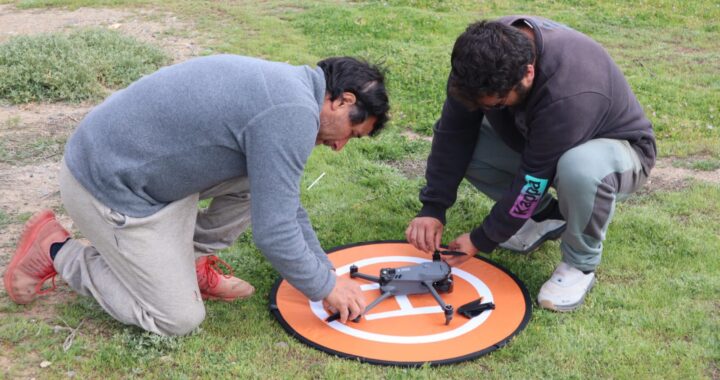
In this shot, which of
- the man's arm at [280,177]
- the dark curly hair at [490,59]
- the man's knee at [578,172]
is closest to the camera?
the man's arm at [280,177]

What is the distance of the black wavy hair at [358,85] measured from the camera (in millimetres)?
3088

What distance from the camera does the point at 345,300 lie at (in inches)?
134

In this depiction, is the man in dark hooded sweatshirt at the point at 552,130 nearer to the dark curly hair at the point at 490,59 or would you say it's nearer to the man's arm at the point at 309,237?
the dark curly hair at the point at 490,59

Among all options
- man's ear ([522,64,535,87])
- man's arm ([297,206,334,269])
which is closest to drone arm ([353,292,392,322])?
man's arm ([297,206,334,269])

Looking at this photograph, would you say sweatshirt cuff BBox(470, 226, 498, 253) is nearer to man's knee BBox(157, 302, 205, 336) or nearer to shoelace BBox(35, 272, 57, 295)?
man's knee BBox(157, 302, 205, 336)

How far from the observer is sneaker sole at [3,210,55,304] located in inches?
142

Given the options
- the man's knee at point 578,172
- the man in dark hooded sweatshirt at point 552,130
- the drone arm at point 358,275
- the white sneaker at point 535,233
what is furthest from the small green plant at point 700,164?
the drone arm at point 358,275

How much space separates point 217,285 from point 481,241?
1349 mm

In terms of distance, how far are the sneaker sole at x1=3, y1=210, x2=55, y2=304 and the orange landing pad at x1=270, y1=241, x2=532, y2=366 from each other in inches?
46.3

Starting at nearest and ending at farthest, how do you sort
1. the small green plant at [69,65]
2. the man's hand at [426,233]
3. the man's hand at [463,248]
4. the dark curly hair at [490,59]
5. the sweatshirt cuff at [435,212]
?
1. the dark curly hair at [490,59]
2. the man's hand at [463,248]
3. the man's hand at [426,233]
4. the sweatshirt cuff at [435,212]
5. the small green plant at [69,65]

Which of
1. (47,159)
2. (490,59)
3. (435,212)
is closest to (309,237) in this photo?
(435,212)

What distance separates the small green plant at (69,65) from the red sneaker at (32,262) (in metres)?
3.34

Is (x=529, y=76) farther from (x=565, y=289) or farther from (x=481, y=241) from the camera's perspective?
(x=565, y=289)

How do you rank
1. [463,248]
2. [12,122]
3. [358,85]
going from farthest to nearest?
[12,122], [463,248], [358,85]
